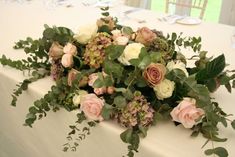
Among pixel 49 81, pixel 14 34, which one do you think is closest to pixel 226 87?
pixel 49 81

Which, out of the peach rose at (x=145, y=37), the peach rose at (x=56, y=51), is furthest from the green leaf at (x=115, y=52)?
the peach rose at (x=56, y=51)

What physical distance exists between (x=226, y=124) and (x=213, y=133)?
0.15 feet

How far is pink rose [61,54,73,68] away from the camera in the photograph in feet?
3.02

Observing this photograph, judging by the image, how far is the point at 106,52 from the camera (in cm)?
85

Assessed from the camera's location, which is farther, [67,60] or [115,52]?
[67,60]

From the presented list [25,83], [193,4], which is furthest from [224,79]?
[193,4]

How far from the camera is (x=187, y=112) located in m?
0.75

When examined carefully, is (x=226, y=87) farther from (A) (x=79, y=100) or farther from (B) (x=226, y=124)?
(A) (x=79, y=100)

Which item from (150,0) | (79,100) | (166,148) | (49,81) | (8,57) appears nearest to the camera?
(166,148)

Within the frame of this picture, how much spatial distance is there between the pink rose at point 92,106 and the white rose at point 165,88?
0.15 m

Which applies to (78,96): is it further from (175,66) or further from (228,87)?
(228,87)

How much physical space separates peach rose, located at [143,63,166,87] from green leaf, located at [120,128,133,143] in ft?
0.44

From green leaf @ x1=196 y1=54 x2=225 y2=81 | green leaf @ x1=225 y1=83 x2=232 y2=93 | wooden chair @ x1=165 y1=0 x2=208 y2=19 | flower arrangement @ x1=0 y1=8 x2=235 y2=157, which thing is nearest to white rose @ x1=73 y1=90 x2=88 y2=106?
flower arrangement @ x1=0 y1=8 x2=235 y2=157

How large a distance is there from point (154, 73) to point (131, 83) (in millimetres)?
68
